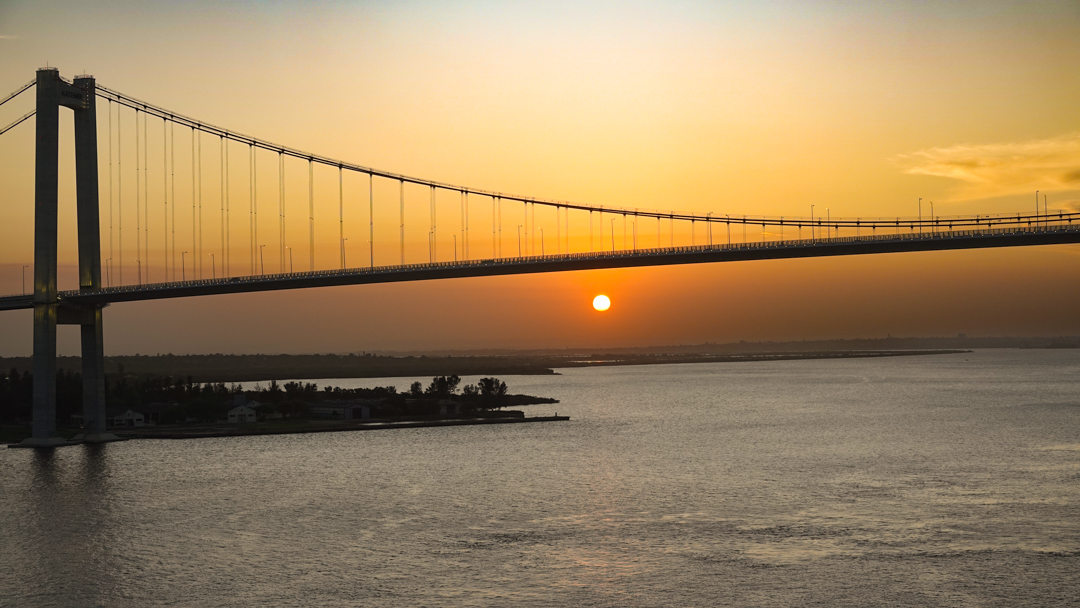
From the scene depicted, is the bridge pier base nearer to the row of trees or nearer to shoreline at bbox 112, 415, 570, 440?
shoreline at bbox 112, 415, 570, 440

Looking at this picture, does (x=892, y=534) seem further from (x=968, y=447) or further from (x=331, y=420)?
(x=331, y=420)

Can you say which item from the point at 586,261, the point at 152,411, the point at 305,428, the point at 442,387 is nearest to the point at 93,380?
the point at 305,428

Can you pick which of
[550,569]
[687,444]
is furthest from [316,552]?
[687,444]

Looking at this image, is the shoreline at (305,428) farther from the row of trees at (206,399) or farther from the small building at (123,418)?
the row of trees at (206,399)

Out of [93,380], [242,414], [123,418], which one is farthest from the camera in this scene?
[242,414]

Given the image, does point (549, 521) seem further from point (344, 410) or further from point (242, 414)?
point (242, 414)

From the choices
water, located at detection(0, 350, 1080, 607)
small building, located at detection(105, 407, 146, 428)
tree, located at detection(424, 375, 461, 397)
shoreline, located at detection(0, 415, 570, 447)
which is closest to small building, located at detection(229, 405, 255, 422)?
shoreline, located at detection(0, 415, 570, 447)

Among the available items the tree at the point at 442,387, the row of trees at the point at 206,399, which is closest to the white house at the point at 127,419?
the row of trees at the point at 206,399
